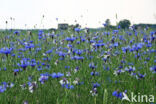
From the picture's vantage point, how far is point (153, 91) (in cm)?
289

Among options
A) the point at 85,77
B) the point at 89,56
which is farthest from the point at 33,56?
the point at 85,77

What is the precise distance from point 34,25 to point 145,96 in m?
4.80

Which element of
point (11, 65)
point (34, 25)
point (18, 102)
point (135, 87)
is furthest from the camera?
point (34, 25)

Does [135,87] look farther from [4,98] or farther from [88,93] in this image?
[4,98]

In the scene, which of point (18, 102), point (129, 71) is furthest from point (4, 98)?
point (129, 71)

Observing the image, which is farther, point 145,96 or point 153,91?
point 153,91

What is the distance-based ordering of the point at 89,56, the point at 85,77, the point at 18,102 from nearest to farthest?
the point at 18,102
the point at 85,77
the point at 89,56

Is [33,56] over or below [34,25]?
below

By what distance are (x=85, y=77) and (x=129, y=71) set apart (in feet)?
2.01

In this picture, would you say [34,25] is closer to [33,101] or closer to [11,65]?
[11,65]

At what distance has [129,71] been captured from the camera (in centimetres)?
339

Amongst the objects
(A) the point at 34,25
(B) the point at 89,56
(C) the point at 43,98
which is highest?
(A) the point at 34,25

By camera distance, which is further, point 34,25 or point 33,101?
point 34,25

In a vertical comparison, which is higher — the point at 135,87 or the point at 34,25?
the point at 34,25
